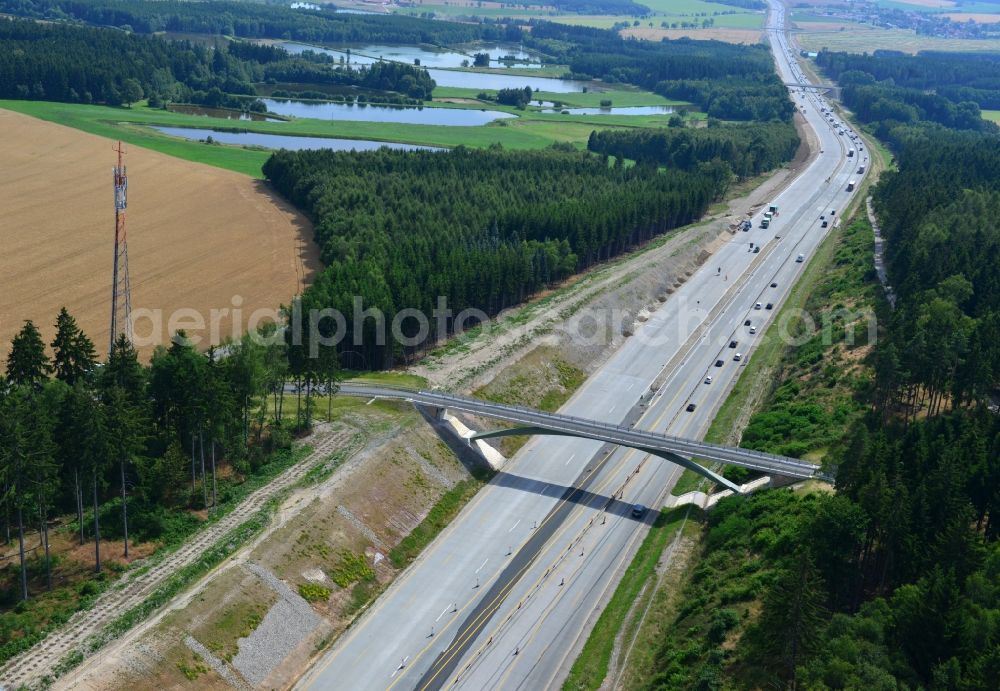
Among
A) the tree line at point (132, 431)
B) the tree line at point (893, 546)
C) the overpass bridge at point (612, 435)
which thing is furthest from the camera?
the overpass bridge at point (612, 435)

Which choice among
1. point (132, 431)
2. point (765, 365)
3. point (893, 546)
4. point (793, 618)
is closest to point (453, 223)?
point (765, 365)

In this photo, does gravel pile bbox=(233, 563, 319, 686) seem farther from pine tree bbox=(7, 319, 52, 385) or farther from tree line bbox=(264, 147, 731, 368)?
tree line bbox=(264, 147, 731, 368)

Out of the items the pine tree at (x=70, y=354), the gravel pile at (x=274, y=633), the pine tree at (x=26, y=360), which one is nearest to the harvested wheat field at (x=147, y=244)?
the pine tree at (x=70, y=354)

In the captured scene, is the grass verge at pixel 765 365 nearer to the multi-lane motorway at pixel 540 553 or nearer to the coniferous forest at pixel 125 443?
the multi-lane motorway at pixel 540 553

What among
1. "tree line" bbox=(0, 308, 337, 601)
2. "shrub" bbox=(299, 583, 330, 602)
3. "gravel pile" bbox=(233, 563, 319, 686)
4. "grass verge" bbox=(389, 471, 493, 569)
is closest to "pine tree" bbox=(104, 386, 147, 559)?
"tree line" bbox=(0, 308, 337, 601)

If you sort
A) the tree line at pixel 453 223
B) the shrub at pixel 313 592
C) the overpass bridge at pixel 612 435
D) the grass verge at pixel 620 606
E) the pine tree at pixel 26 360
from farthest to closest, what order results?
the tree line at pixel 453 223, the overpass bridge at pixel 612 435, the pine tree at pixel 26 360, the shrub at pixel 313 592, the grass verge at pixel 620 606

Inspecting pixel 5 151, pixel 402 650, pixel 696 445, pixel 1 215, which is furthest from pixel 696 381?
pixel 5 151
